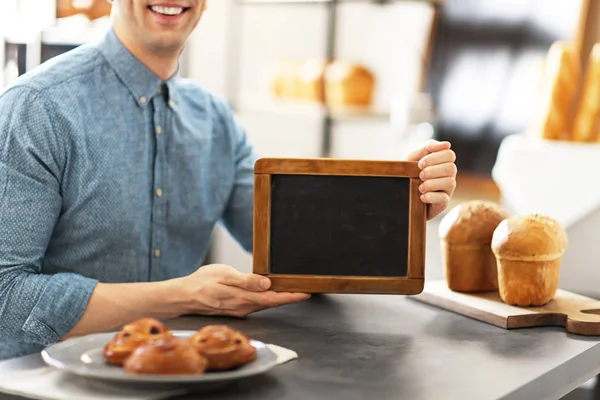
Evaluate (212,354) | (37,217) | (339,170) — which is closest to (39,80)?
(37,217)

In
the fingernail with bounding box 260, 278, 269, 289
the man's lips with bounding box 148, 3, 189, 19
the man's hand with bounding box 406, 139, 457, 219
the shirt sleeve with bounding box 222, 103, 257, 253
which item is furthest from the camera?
the shirt sleeve with bounding box 222, 103, 257, 253

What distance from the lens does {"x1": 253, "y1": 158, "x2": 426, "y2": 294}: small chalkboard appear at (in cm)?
141

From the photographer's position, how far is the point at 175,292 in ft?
4.87

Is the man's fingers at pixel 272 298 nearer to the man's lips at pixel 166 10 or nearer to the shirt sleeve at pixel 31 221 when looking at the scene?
the shirt sleeve at pixel 31 221

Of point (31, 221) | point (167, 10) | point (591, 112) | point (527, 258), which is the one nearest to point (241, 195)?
point (167, 10)

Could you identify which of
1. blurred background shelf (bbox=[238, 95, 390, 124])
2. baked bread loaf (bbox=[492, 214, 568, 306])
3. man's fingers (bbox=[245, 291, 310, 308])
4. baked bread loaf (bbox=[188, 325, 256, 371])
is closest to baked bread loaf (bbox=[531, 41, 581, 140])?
blurred background shelf (bbox=[238, 95, 390, 124])

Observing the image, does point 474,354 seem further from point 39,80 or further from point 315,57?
point 315,57

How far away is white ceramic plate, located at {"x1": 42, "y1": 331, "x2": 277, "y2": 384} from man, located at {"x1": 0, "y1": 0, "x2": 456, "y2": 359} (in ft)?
0.95

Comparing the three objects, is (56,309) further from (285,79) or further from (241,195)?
(285,79)

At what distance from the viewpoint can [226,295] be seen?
1.46 meters

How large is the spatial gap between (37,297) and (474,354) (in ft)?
2.29

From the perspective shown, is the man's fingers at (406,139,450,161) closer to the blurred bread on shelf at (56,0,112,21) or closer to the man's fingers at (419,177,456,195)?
the man's fingers at (419,177,456,195)

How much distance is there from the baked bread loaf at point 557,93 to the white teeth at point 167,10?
3.95 feet

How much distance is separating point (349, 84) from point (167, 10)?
1.54 m
